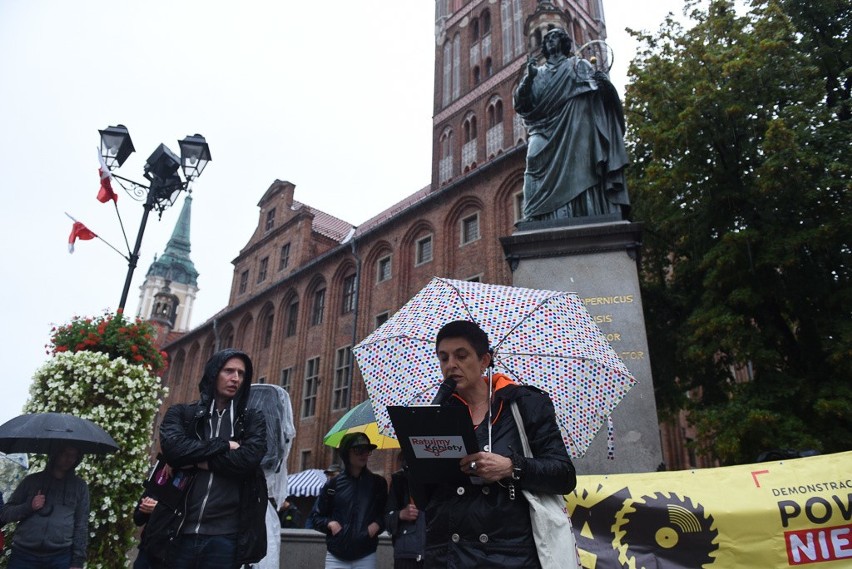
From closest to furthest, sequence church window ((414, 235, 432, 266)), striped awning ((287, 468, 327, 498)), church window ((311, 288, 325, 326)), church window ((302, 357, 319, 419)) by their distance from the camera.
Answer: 1. striped awning ((287, 468, 327, 498))
2. church window ((414, 235, 432, 266))
3. church window ((302, 357, 319, 419))
4. church window ((311, 288, 325, 326))

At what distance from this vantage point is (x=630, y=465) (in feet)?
16.0

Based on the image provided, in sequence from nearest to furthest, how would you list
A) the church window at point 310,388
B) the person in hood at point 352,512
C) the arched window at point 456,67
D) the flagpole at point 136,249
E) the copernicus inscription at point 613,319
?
1. the person in hood at point 352,512
2. the copernicus inscription at point 613,319
3. the flagpole at point 136,249
4. the church window at point 310,388
5. the arched window at point 456,67

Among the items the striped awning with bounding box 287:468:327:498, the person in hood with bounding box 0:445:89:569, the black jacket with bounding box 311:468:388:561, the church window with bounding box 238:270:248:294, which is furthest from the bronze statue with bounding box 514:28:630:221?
the church window with bounding box 238:270:248:294

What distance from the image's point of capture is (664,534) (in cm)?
410

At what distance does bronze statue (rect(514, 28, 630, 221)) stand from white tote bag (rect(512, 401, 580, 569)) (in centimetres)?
469

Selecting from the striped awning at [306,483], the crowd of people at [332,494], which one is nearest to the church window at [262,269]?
the striped awning at [306,483]

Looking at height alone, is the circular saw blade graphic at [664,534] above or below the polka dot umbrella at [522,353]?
below

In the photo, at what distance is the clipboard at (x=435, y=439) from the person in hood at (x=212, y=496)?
3.77 feet

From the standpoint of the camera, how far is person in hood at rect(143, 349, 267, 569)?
284 centimetres

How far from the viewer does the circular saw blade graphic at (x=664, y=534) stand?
13.1 ft

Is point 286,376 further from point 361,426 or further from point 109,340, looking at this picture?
point 109,340

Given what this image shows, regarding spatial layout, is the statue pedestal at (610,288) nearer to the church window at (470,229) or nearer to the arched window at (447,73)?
the church window at (470,229)

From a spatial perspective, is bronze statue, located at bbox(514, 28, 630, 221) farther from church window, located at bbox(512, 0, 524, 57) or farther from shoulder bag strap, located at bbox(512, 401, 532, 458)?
church window, located at bbox(512, 0, 524, 57)

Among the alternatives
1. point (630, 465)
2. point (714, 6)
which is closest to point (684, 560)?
point (630, 465)
